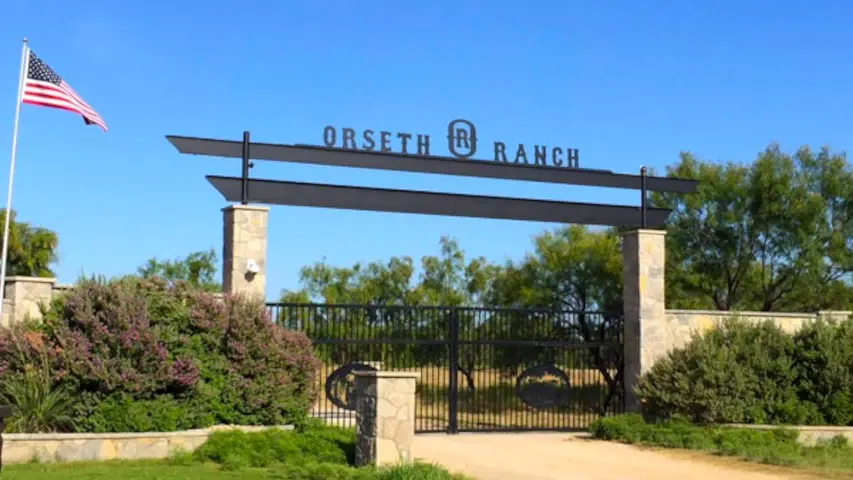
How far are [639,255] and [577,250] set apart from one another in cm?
1093

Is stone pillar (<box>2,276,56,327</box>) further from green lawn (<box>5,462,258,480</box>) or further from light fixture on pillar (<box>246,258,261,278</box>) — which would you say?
green lawn (<box>5,462,258,480</box>)

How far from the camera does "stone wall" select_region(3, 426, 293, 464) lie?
507 inches

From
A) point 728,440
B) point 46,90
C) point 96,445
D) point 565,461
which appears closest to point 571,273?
point 728,440

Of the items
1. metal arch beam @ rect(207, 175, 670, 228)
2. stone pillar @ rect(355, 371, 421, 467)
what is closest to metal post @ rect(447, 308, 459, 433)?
metal arch beam @ rect(207, 175, 670, 228)

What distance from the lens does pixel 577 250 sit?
1232 inches

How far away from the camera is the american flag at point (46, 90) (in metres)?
17.0

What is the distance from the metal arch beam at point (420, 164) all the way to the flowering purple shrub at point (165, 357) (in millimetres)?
3192

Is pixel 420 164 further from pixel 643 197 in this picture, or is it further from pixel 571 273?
pixel 571 273

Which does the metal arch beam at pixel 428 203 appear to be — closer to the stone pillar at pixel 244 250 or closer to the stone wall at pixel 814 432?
the stone pillar at pixel 244 250

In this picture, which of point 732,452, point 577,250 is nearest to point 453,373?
point 732,452

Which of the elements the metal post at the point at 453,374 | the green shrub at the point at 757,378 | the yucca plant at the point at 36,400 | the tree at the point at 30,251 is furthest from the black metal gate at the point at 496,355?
the tree at the point at 30,251

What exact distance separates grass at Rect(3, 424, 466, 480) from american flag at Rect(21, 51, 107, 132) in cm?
685

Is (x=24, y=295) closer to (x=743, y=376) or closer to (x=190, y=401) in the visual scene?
(x=190, y=401)

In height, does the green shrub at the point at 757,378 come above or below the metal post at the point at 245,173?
below
